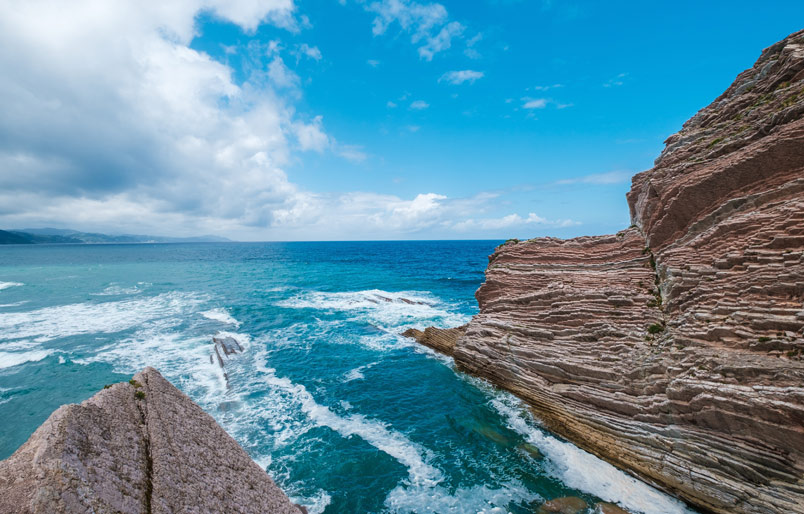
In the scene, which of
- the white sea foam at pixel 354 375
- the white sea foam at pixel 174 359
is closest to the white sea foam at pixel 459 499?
the white sea foam at pixel 354 375

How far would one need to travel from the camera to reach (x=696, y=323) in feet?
53.0

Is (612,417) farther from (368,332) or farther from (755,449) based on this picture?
(368,332)

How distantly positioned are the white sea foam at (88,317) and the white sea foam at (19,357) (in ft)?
12.8

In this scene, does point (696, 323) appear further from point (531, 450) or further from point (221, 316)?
point (221, 316)

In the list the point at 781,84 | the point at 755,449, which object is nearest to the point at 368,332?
the point at 755,449

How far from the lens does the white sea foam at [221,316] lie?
132 ft

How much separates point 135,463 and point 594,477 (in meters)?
18.2

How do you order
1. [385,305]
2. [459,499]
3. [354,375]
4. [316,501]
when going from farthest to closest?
1. [385,305]
2. [354,375]
3. [459,499]
4. [316,501]

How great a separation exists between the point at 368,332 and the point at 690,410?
27825 millimetres

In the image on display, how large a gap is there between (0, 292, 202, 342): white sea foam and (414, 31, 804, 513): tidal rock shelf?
40422 mm

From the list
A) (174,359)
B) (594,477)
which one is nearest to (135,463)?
(594,477)

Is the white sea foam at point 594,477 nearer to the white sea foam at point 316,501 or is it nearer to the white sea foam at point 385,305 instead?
the white sea foam at point 316,501

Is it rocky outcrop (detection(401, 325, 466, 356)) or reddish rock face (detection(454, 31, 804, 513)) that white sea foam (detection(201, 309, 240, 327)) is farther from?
reddish rock face (detection(454, 31, 804, 513))

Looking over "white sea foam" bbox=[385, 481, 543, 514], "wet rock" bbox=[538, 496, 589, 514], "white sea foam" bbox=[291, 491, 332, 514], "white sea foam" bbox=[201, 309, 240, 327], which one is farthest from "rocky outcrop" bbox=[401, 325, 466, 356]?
"white sea foam" bbox=[201, 309, 240, 327]
